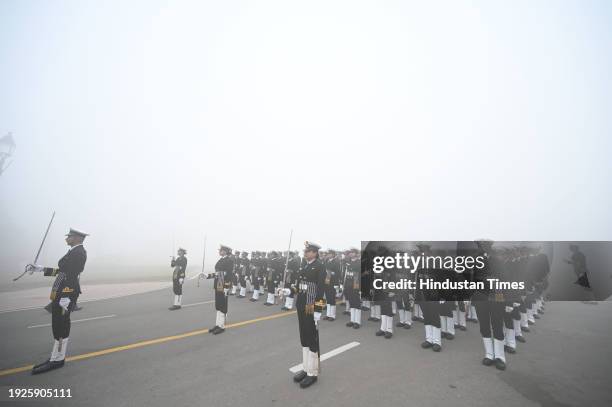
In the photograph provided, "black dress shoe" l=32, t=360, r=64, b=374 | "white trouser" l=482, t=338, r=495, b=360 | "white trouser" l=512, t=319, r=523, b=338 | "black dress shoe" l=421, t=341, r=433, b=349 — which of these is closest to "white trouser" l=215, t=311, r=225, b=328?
"black dress shoe" l=32, t=360, r=64, b=374

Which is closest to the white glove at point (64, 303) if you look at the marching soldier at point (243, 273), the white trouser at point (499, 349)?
the white trouser at point (499, 349)

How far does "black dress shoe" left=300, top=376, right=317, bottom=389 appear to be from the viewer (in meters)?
4.65

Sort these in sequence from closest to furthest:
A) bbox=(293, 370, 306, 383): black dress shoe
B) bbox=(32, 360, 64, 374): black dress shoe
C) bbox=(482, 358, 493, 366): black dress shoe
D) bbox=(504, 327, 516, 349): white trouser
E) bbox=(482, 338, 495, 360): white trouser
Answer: bbox=(293, 370, 306, 383): black dress shoe → bbox=(32, 360, 64, 374): black dress shoe → bbox=(482, 358, 493, 366): black dress shoe → bbox=(482, 338, 495, 360): white trouser → bbox=(504, 327, 516, 349): white trouser

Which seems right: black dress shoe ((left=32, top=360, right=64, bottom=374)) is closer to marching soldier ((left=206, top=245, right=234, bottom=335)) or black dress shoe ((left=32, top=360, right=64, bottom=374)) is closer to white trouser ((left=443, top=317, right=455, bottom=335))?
marching soldier ((left=206, top=245, right=234, bottom=335))

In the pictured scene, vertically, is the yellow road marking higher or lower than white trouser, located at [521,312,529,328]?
lower

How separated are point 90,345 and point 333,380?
20.6 feet

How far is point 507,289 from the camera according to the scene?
6184 mm

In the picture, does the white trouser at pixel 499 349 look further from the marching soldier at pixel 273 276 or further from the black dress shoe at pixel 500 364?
the marching soldier at pixel 273 276

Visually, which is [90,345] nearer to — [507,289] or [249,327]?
[249,327]

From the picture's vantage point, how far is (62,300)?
5578mm

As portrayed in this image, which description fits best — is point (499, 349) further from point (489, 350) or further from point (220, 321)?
point (220, 321)

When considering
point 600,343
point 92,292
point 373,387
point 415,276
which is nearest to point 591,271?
point 600,343

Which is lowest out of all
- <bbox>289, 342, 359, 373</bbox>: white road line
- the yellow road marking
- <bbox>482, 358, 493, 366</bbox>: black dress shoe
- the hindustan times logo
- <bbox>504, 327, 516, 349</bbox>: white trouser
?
the yellow road marking

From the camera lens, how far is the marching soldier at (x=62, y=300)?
541 centimetres
